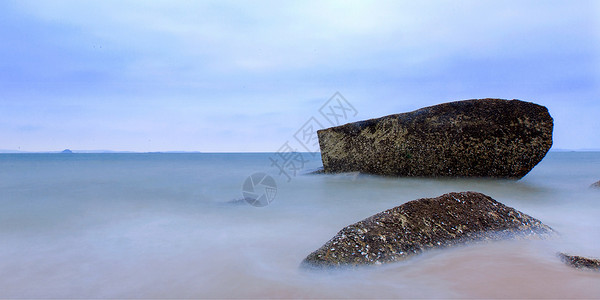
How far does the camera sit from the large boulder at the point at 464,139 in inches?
266

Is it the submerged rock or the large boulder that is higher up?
the large boulder

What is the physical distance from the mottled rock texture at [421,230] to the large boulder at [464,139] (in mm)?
4286

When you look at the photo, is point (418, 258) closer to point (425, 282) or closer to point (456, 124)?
point (425, 282)

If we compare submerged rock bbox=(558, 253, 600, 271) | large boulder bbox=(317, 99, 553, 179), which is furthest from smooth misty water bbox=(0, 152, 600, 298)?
large boulder bbox=(317, 99, 553, 179)

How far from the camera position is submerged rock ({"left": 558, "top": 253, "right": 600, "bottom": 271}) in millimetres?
2004

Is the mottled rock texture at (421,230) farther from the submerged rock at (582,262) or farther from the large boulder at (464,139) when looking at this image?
the large boulder at (464,139)

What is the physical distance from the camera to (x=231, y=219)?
3.84m

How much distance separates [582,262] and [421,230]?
0.92 metres

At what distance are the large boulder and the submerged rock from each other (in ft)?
16.6

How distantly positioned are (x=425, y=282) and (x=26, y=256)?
2932 millimetres

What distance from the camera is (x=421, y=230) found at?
2.45 meters

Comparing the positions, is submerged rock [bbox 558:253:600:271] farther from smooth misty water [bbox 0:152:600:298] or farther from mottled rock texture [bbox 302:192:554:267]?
mottled rock texture [bbox 302:192:554:267]

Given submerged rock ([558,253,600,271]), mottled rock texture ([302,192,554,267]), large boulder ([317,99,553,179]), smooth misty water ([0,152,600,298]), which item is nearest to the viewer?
smooth misty water ([0,152,600,298])

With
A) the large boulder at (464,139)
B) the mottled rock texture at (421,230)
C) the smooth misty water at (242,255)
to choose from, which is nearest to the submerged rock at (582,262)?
the smooth misty water at (242,255)
